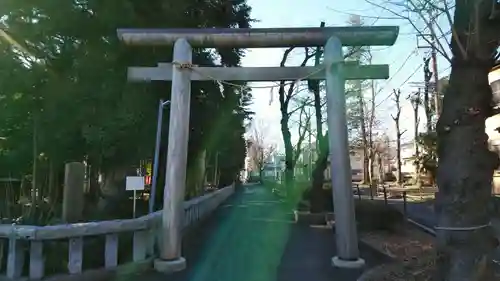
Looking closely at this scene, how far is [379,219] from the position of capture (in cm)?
1095

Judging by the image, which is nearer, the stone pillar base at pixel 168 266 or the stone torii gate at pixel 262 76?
the stone pillar base at pixel 168 266

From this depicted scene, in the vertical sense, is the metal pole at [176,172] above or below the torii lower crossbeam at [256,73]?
below

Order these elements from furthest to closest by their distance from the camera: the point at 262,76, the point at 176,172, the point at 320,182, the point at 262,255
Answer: the point at 320,182 → the point at 262,255 → the point at 262,76 → the point at 176,172

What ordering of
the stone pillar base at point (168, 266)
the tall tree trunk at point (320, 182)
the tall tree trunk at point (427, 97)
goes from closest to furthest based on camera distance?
the stone pillar base at point (168, 266)
the tall tree trunk at point (320, 182)
the tall tree trunk at point (427, 97)

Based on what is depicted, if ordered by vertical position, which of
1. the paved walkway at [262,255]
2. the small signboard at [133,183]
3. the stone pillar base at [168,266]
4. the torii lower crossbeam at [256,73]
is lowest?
the paved walkway at [262,255]

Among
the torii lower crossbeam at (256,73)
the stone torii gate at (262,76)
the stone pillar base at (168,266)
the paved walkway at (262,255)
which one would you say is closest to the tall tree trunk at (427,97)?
the paved walkway at (262,255)

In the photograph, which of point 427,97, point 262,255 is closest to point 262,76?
point 262,255

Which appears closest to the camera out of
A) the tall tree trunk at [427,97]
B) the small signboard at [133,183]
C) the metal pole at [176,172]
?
the metal pole at [176,172]

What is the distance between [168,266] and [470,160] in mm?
4541

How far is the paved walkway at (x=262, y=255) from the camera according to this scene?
6527mm

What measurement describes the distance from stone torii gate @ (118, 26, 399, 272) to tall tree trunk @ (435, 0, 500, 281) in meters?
2.66

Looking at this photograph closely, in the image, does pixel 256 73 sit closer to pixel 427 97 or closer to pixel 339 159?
pixel 339 159

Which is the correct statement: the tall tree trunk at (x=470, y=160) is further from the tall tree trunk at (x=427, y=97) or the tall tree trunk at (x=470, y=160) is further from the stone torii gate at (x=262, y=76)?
the tall tree trunk at (x=427, y=97)

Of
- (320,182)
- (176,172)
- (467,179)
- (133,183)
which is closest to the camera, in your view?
(467,179)
